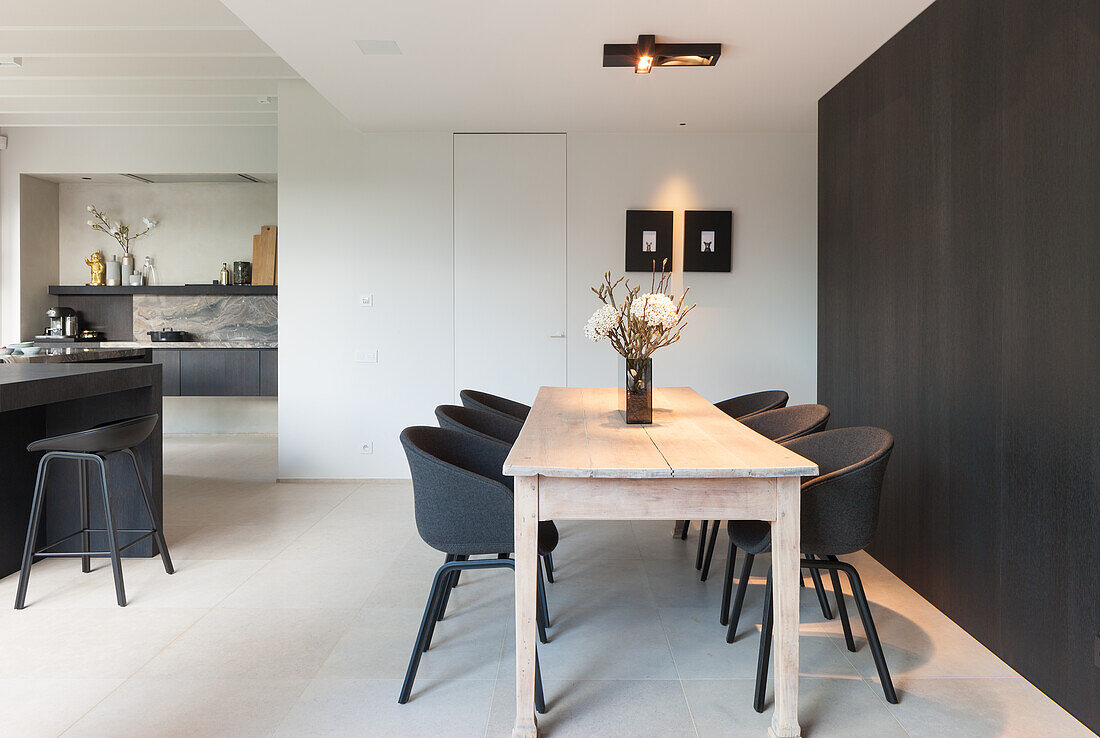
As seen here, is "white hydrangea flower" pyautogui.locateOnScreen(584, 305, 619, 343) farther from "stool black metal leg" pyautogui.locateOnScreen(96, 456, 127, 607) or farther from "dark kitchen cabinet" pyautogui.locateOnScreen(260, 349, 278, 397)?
"dark kitchen cabinet" pyautogui.locateOnScreen(260, 349, 278, 397)

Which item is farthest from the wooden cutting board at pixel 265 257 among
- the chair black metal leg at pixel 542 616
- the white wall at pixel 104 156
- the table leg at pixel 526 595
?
the table leg at pixel 526 595

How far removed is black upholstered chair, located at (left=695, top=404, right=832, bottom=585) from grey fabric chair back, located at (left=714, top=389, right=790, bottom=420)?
436 millimetres

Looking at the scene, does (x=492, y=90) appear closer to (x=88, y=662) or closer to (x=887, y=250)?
(x=887, y=250)

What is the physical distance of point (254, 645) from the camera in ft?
8.61

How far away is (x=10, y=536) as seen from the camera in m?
3.37

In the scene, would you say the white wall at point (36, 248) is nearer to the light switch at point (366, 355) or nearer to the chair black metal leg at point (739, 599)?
the light switch at point (366, 355)

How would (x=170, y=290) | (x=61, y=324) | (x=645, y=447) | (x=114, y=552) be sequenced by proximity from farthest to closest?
(x=170, y=290), (x=61, y=324), (x=114, y=552), (x=645, y=447)

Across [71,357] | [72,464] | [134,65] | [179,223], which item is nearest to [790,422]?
[72,464]

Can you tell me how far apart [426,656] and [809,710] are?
1295 millimetres

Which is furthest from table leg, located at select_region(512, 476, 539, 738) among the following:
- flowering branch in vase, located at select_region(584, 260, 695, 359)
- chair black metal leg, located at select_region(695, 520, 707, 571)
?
chair black metal leg, located at select_region(695, 520, 707, 571)

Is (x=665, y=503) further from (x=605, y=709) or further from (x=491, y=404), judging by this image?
(x=491, y=404)

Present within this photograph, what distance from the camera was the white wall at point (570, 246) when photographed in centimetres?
521

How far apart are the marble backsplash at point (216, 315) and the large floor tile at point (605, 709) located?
240 inches

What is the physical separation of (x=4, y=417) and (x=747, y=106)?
4.51 metres
